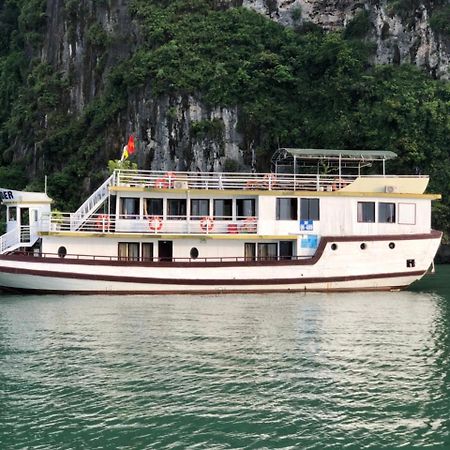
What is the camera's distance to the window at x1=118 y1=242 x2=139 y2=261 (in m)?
22.7

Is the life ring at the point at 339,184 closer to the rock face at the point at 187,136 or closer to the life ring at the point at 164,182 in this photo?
the life ring at the point at 164,182

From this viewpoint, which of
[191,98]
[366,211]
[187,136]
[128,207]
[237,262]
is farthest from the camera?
[191,98]

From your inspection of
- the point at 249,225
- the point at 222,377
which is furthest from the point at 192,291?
the point at 222,377

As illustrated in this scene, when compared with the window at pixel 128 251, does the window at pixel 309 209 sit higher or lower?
higher

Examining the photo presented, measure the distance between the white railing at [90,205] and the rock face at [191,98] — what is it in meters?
21.2

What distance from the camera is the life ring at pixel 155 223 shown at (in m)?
22.8

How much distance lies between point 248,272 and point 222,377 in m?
10.5

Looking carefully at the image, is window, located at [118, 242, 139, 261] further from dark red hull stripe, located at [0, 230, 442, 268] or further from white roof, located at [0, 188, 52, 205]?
white roof, located at [0, 188, 52, 205]

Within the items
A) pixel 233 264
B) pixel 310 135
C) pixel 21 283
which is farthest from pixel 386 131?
pixel 21 283

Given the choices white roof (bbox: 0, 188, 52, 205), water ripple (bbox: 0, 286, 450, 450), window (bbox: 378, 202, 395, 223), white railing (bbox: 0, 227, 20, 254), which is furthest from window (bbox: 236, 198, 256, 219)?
white railing (bbox: 0, 227, 20, 254)

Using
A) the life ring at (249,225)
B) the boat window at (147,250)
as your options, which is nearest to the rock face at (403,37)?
the life ring at (249,225)

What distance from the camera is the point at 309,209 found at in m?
23.5

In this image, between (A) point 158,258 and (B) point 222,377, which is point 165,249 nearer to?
(A) point 158,258

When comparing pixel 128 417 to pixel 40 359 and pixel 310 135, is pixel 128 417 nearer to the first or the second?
pixel 40 359
